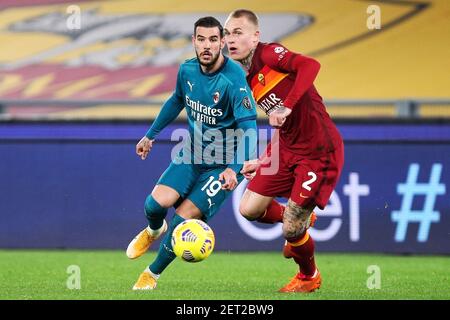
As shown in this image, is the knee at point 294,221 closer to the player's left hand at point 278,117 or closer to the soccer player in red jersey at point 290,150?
the soccer player in red jersey at point 290,150

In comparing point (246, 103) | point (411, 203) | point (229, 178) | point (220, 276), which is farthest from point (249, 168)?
point (411, 203)

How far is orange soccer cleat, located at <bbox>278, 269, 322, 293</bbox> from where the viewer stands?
319 inches

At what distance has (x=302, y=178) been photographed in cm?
808

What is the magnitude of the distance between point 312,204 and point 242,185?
380 cm

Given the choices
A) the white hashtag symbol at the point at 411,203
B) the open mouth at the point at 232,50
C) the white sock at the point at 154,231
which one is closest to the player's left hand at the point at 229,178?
the white sock at the point at 154,231

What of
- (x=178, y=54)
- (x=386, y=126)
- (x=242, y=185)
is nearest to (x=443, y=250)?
(x=386, y=126)

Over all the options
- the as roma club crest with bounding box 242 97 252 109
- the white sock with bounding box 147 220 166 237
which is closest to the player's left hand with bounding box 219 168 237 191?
the as roma club crest with bounding box 242 97 252 109

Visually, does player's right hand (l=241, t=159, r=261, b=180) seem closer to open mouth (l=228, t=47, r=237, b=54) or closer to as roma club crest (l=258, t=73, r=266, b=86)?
as roma club crest (l=258, t=73, r=266, b=86)

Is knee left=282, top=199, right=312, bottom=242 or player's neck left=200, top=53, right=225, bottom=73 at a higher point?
player's neck left=200, top=53, right=225, bottom=73

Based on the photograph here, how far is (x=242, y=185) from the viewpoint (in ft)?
38.8

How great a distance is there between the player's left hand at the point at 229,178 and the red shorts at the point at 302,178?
1.68 ft

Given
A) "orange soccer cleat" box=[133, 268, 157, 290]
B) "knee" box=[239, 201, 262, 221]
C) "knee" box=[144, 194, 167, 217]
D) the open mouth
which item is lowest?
"orange soccer cleat" box=[133, 268, 157, 290]
